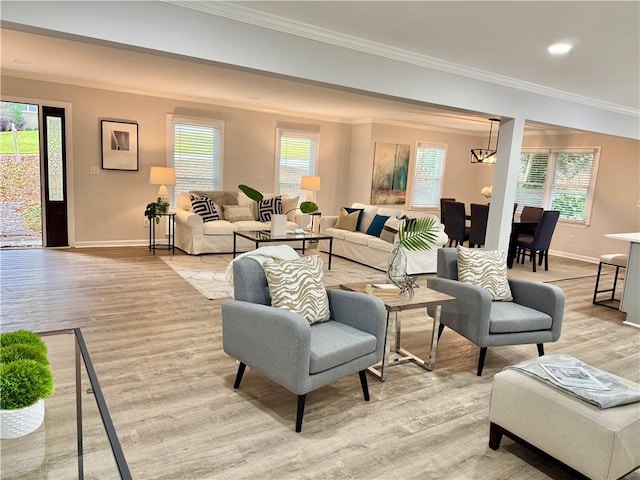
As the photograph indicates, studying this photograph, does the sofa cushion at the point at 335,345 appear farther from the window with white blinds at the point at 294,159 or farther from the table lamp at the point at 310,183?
the window with white blinds at the point at 294,159

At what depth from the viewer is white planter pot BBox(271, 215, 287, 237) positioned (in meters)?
5.89

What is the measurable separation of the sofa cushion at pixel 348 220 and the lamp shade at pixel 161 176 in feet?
8.97

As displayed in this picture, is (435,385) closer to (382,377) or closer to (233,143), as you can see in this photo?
(382,377)

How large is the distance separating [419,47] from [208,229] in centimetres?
411

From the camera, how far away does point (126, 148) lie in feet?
22.5

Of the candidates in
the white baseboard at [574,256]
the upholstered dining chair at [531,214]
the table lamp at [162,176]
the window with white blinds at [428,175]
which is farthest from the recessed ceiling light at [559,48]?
the window with white blinds at [428,175]

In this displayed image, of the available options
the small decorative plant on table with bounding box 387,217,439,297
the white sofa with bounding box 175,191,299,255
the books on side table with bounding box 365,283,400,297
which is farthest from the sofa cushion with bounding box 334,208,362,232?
the books on side table with bounding box 365,283,400,297

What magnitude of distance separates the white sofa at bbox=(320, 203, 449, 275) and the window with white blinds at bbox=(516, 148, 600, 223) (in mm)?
3512

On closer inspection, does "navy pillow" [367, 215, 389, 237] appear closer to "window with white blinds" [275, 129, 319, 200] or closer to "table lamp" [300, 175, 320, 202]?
"table lamp" [300, 175, 320, 202]

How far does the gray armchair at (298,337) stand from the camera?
89.0 inches

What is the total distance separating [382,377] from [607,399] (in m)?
1.33

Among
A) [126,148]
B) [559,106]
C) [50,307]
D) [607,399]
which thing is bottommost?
[50,307]

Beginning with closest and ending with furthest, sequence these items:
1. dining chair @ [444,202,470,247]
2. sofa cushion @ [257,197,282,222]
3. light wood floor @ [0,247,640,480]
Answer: light wood floor @ [0,247,640,480], dining chair @ [444,202,470,247], sofa cushion @ [257,197,282,222]

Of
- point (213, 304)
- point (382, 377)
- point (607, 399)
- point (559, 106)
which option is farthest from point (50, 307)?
point (559, 106)
